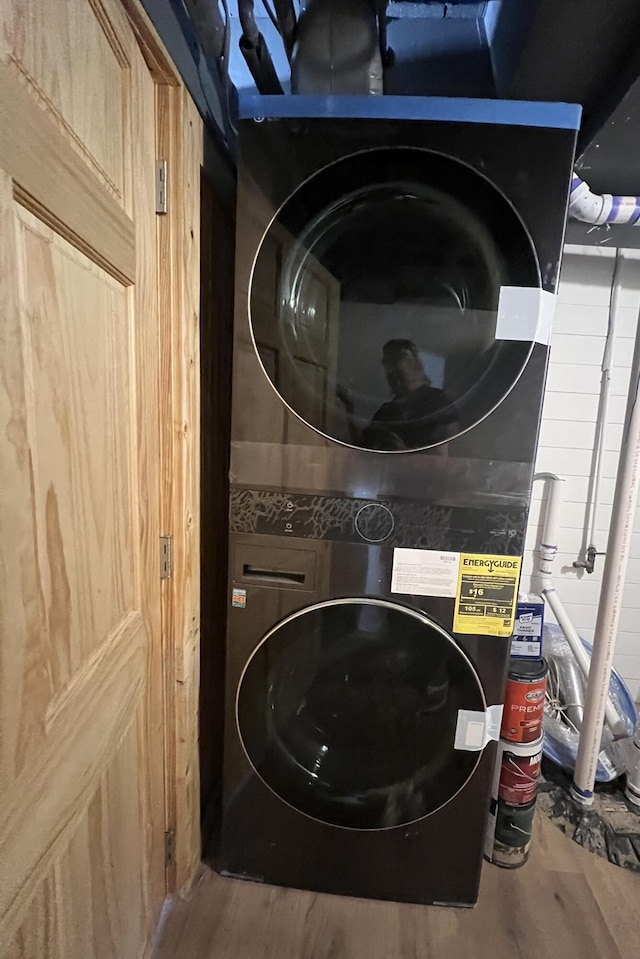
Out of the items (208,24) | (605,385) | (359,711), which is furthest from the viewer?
(605,385)

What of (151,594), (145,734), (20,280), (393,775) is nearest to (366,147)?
(20,280)

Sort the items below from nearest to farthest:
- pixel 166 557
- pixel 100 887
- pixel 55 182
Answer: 1. pixel 55 182
2. pixel 100 887
3. pixel 166 557

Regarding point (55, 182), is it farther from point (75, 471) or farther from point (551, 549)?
point (551, 549)

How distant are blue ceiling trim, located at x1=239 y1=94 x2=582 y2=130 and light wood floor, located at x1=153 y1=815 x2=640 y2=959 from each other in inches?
64.5

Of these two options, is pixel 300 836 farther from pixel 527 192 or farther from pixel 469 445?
pixel 527 192

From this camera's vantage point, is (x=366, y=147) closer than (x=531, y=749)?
Yes

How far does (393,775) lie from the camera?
3.90ft

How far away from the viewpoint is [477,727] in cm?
113

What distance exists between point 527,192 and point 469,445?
1.50 ft

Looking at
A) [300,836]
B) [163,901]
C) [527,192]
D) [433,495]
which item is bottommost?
[163,901]

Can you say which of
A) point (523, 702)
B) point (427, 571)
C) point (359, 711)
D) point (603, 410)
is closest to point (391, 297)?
point (427, 571)

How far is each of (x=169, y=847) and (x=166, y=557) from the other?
672 millimetres

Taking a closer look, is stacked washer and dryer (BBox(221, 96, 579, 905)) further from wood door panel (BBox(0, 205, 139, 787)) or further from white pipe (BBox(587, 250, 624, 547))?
white pipe (BBox(587, 250, 624, 547))

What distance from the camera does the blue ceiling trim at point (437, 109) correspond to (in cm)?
95
